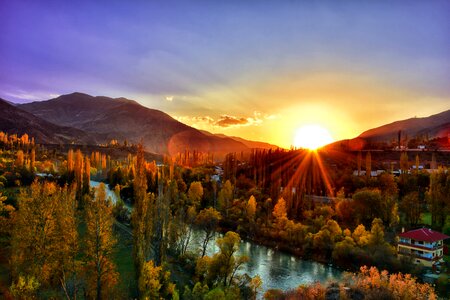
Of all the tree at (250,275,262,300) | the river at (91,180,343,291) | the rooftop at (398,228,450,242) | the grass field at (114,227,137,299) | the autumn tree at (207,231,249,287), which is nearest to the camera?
the grass field at (114,227,137,299)

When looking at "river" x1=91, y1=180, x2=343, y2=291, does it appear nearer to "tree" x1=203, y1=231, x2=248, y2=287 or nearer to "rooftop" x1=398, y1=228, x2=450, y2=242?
"tree" x1=203, y1=231, x2=248, y2=287

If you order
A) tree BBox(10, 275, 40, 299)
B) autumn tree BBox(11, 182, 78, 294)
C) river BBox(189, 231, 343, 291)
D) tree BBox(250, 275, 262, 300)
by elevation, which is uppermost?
autumn tree BBox(11, 182, 78, 294)

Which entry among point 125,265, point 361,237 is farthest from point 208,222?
point 361,237

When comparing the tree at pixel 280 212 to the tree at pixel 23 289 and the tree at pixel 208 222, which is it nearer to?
the tree at pixel 208 222

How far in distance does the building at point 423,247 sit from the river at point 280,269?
8199 millimetres

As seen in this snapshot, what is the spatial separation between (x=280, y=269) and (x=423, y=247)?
1537 cm

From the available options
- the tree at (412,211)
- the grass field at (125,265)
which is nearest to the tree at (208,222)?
the grass field at (125,265)

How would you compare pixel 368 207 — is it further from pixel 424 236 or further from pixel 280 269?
pixel 280 269

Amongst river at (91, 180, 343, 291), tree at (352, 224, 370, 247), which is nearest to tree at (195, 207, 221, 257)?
river at (91, 180, 343, 291)

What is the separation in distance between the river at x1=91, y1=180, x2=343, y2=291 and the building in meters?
8.20

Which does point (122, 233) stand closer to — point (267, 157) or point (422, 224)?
point (422, 224)

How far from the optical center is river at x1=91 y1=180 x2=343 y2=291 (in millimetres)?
32688

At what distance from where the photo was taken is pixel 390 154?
11869cm

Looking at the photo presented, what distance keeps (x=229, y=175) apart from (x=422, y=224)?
42.1m
